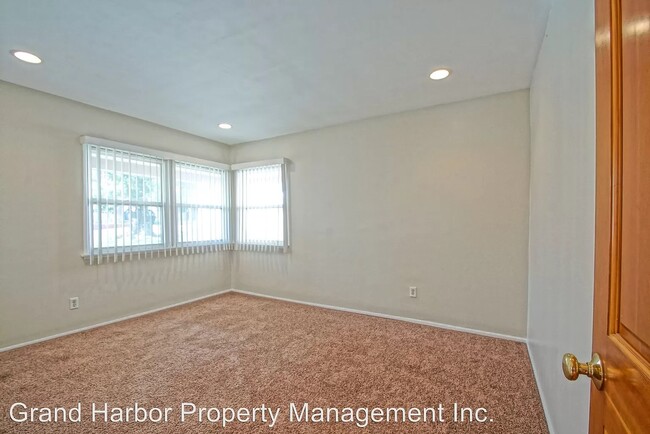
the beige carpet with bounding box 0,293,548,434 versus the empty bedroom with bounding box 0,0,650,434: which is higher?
the empty bedroom with bounding box 0,0,650,434

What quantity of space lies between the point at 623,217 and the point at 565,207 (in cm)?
108

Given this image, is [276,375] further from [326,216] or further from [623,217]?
[623,217]

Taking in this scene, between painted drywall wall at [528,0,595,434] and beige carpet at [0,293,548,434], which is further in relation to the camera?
beige carpet at [0,293,548,434]

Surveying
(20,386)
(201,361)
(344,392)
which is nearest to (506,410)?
(344,392)

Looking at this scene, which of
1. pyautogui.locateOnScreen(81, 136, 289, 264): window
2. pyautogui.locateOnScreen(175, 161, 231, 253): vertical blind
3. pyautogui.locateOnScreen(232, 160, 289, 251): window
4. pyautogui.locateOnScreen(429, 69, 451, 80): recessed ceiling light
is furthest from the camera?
pyautogui.locateOnScreen(232, 160, 289, 251): window

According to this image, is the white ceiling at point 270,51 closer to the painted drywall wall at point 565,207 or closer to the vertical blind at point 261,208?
the painted drywall wall at point 565,207

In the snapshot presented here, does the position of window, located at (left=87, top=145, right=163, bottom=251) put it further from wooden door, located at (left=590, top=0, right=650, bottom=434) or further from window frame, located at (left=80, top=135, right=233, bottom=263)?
wooden door, located at (left=590, top=0, right=650, bottom=434)

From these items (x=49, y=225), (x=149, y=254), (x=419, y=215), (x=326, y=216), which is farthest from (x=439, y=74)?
(x=49, y=225)

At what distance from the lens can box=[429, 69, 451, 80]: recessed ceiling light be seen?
256 centimetres

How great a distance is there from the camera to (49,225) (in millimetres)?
2967

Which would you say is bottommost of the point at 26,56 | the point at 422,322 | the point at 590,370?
the point at 422,322

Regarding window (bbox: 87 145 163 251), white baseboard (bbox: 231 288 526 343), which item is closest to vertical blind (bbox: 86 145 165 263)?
window (bbox: 87 145 163 251)


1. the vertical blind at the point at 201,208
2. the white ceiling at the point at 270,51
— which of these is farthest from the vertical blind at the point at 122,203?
the white ceiling at the point at 270,51

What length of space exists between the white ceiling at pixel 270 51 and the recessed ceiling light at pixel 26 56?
0.16 ft
